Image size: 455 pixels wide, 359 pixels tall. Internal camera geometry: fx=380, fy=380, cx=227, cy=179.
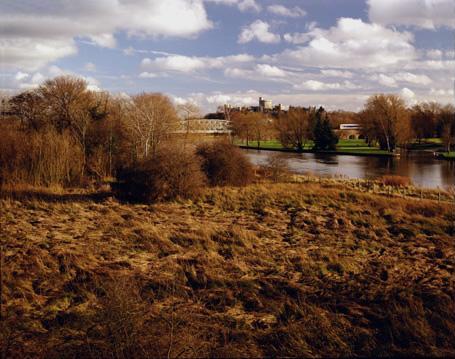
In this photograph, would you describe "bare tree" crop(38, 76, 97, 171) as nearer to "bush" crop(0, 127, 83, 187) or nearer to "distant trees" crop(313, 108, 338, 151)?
"bush" crop(0, 127, 83, 187)

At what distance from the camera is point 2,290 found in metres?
6.78

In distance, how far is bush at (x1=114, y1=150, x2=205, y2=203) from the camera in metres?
16.5

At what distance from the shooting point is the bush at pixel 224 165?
21.2 m

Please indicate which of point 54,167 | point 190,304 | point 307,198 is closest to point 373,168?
point 307,198

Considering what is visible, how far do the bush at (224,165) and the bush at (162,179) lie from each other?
334 cm

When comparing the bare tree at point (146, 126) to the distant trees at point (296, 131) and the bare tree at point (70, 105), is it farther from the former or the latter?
the distant trees at point (296, 131)

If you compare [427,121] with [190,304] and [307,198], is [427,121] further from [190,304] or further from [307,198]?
[190,304]

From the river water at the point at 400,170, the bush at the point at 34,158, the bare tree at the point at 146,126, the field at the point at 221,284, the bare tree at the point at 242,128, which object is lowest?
the field at the point at 221,284

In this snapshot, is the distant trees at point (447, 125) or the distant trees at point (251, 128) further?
the distant trees at point (251, 128)

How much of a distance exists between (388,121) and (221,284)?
4889 centimetres

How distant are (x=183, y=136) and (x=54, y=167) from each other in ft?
51.0

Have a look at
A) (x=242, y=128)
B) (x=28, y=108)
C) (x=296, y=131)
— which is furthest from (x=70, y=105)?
(x=296, y=131)

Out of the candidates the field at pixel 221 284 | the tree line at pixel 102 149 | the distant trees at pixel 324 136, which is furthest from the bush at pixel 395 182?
the distant trees at pixel 324 136

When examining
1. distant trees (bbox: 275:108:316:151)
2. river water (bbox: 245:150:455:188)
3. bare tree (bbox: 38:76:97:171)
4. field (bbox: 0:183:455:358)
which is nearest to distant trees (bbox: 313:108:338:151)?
distant trees (bbox: 275:108:316:151)
